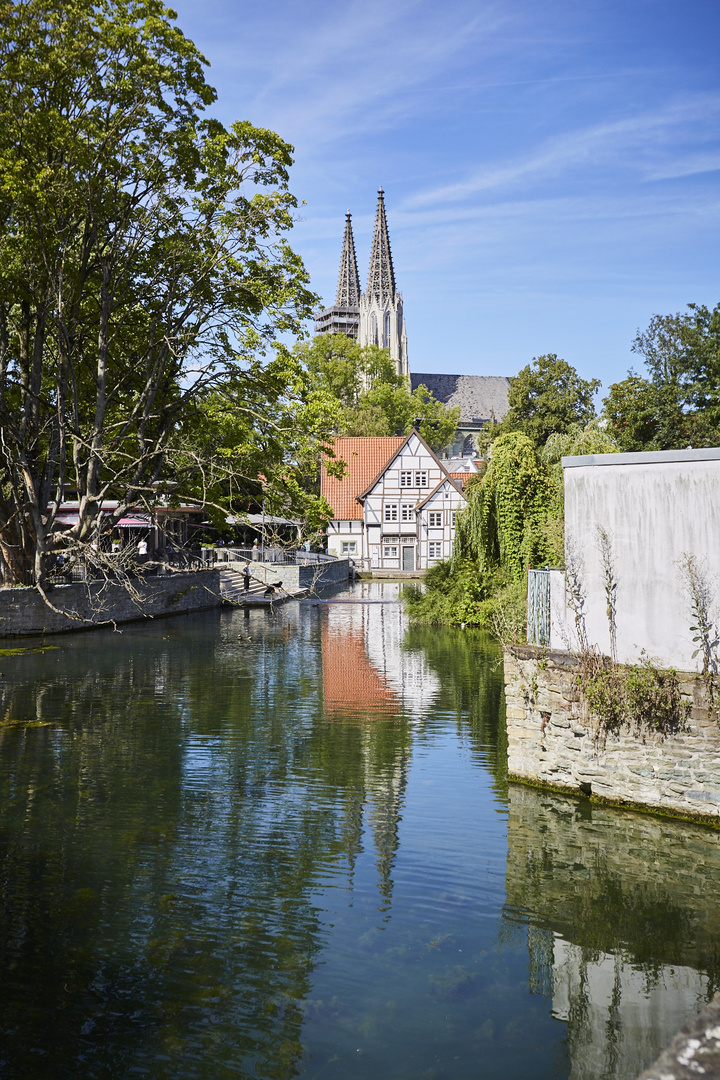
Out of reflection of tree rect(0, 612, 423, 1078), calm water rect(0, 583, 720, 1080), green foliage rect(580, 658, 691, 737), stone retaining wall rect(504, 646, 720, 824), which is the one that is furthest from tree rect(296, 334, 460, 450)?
green foliage rect(580, 658, 691, 737)

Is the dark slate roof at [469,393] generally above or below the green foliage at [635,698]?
above

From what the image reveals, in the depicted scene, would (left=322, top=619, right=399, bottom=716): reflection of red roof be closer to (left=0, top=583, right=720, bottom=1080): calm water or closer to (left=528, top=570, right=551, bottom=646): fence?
(left=0, top=583, right=720, bottom=1080): calm water

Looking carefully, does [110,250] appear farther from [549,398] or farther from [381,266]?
[381,266]

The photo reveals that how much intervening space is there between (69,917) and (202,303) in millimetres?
19563

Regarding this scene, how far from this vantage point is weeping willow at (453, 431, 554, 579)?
2806cm

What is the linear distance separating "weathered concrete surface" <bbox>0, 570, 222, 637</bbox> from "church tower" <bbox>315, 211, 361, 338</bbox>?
112m

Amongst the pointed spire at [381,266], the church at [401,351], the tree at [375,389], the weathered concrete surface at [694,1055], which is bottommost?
the weathered concrete surface at [694,1055]

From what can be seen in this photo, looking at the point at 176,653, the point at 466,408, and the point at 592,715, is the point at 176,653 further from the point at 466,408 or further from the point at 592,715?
the point at 466,408

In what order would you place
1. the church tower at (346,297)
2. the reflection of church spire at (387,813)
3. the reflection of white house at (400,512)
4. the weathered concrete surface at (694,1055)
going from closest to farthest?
the weathered concrete surface at (694,1055)
the reflection of church spire at (387,813)
the reflection of white house at (400,512)
the church tower at (346,297)

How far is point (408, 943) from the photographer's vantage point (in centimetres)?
767

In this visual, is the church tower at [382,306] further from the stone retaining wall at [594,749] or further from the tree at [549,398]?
the stone retaining wall at [594,749]

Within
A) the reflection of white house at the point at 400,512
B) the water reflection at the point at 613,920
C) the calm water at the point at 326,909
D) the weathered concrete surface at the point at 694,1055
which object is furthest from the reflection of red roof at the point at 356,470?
the weathered concrete surface at the point at 694,1055

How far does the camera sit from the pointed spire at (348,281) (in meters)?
147

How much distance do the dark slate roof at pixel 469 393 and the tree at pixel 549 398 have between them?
56168 mm
